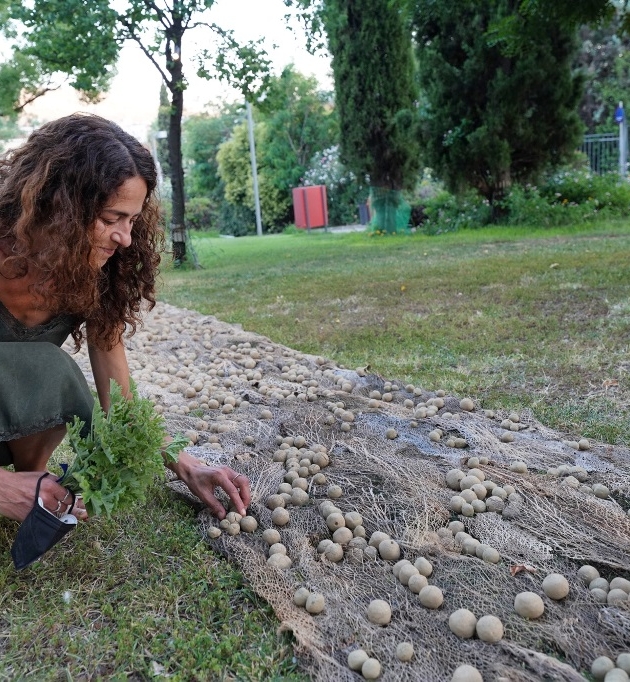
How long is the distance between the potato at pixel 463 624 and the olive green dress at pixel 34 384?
127 centimetres

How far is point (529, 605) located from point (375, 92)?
12.8m

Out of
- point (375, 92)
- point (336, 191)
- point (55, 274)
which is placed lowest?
point (55, 274)

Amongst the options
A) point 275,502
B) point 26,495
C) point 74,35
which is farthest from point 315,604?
point 74,35

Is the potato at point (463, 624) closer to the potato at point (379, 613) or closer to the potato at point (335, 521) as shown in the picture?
the potato at point (379, 613)

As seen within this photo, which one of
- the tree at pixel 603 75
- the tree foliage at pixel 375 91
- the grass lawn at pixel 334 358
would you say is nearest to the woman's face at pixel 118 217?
the grass lawn at pixel 334 358

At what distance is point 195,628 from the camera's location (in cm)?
181

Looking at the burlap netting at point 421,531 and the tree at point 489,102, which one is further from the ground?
the tree at point 489,102

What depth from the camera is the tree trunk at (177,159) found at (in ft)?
35.3

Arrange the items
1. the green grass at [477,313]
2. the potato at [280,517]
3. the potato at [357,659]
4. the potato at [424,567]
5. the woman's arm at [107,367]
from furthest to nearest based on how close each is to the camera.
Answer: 1. the green grass at [477,313]
2. the woman's arm at [107,367]
3. the potato at [280,517]
4. the potato at [424,567]
5. the potato at [357,659]

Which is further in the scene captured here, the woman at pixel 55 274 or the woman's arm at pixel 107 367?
the woman's arm at pixel 107 367

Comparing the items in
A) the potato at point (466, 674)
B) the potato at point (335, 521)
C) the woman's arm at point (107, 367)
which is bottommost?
the potato at point (466, 674)

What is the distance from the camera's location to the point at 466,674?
5.09 ft

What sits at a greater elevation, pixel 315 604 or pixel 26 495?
pixel 26 495

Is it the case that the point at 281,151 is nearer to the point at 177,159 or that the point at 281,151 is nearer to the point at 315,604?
the point at 177,159
